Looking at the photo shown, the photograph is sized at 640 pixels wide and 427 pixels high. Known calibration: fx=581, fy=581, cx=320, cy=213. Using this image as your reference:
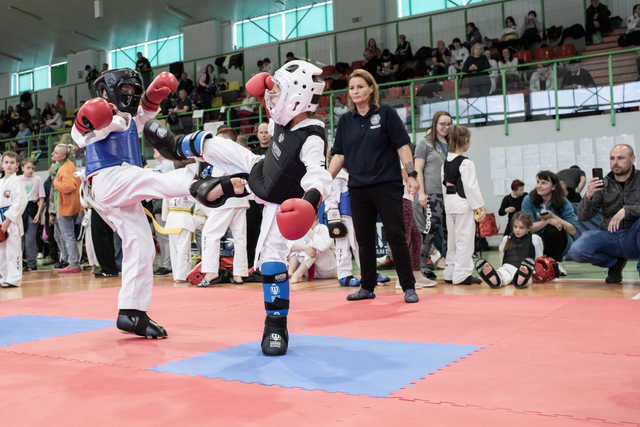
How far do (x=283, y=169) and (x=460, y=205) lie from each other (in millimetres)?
3126

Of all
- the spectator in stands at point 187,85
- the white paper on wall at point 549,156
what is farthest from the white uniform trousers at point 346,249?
the spectator in stands at point 187,85

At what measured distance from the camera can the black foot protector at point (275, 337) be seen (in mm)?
3064

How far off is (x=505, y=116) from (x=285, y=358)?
859 cm

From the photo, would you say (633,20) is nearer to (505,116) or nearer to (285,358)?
(505,116)

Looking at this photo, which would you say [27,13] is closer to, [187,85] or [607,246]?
[187,85]

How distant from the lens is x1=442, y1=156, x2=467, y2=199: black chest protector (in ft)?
19.5

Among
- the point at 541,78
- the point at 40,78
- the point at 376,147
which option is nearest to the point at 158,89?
the point at 376,147

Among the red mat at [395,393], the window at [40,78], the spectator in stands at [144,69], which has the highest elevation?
the window at [40,78]

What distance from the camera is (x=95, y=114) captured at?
Result: 10.8 ft

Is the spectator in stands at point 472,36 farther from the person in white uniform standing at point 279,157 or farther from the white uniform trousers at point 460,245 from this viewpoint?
the person in white uniform standing at point 279,157

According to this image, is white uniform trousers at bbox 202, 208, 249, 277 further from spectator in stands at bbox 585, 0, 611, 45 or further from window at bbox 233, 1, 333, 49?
window at bbox 233, 1, 333, 49

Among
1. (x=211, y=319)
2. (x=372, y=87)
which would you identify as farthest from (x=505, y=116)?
(x=211, y=319)

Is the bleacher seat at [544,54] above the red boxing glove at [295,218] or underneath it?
above

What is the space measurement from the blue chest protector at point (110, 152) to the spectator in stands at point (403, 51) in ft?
40.4
